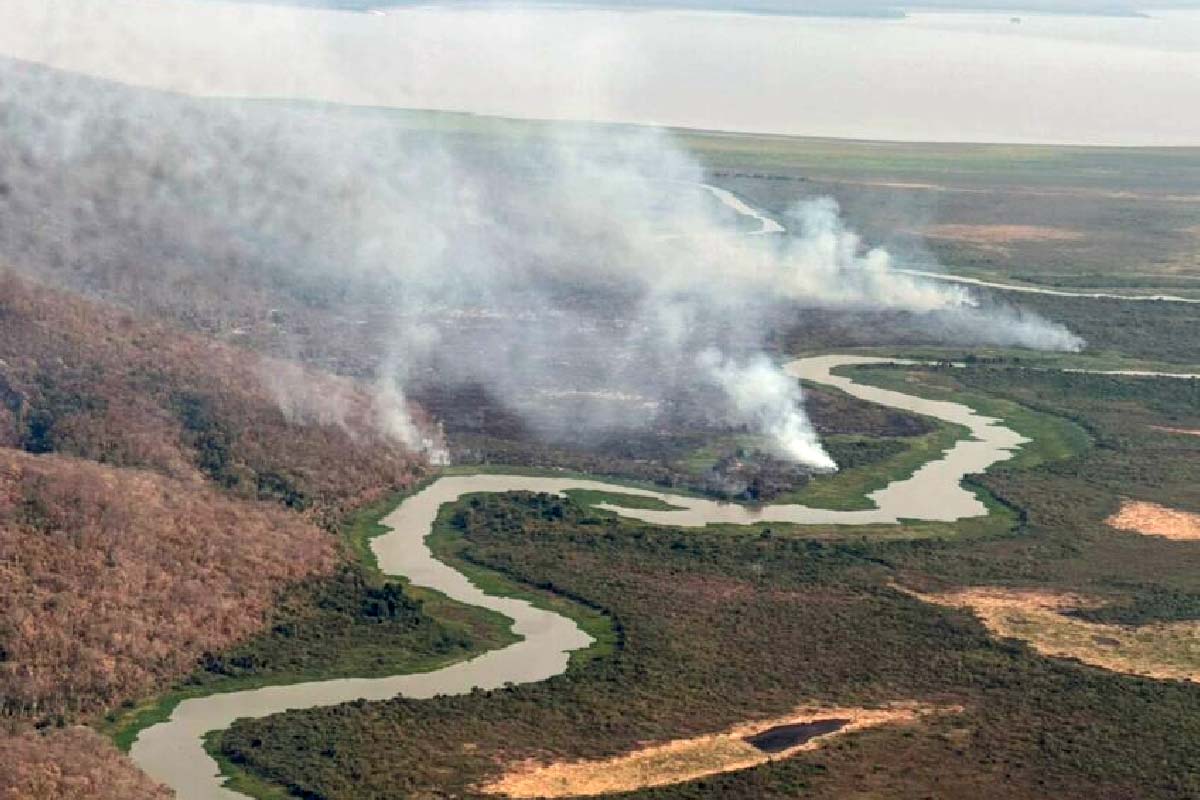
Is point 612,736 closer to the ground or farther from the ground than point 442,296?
closer to the ground

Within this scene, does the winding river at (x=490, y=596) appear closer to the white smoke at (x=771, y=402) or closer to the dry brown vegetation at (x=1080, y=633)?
the white smoke at (x=771, y=402)

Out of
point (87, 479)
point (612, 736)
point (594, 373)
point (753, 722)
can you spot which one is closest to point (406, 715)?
point (612, 736)

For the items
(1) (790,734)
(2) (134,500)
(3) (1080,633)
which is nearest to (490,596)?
A: (2) (134,500)

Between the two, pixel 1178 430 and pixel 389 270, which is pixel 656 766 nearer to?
pixel 1178 430

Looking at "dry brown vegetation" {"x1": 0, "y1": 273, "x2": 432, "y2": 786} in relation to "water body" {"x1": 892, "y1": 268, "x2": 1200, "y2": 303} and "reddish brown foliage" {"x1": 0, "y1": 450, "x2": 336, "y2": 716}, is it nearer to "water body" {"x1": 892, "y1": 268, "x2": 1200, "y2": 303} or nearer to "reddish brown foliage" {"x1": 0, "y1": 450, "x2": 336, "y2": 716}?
"reddish brown foliage" {"x1": 0, "y1": 450, "x2": 336, "y2": 716}

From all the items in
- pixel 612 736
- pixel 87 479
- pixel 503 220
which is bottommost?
pixel 612 736

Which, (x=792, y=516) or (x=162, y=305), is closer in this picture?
(x=792, y=516)

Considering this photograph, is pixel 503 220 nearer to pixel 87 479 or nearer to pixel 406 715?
pixel 87 479
